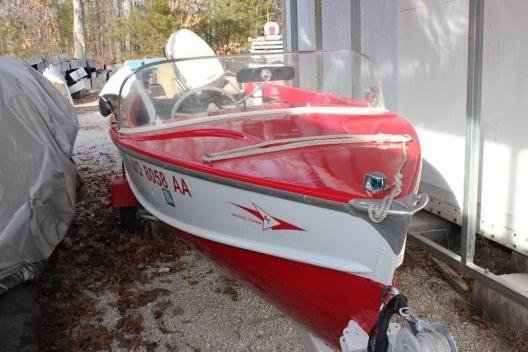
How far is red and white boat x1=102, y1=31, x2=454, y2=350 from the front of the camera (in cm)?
232

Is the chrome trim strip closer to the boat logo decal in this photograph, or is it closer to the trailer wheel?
the boat logo decal

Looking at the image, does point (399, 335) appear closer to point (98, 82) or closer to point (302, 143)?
point (302, 143)

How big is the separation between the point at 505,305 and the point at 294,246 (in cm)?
167

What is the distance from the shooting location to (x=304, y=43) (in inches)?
263

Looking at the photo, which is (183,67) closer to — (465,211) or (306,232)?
(306,232)

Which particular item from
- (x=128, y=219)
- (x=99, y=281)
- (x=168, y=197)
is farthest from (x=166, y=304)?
(x=128, y=219)

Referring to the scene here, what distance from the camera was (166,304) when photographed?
3.79 metres

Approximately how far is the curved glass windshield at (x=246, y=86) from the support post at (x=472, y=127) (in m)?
0.78

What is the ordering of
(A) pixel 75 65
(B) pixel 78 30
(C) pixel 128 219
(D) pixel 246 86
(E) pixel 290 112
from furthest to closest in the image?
(B) pixel 78 30
(A) pixel 75 65
(C) pixel 128 219
(D) pixel 246 86
(E) pixel 290 112

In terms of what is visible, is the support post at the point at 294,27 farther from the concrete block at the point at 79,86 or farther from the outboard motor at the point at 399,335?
the concrete block at the point at 79,86

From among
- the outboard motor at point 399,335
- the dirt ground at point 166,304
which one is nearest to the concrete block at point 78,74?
the dirt ground at point 166,304

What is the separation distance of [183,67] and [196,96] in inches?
8.9

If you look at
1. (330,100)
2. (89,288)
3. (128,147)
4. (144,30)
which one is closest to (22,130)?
(128,147)

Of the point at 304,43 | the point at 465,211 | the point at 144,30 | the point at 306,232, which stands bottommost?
the point at 465,211
